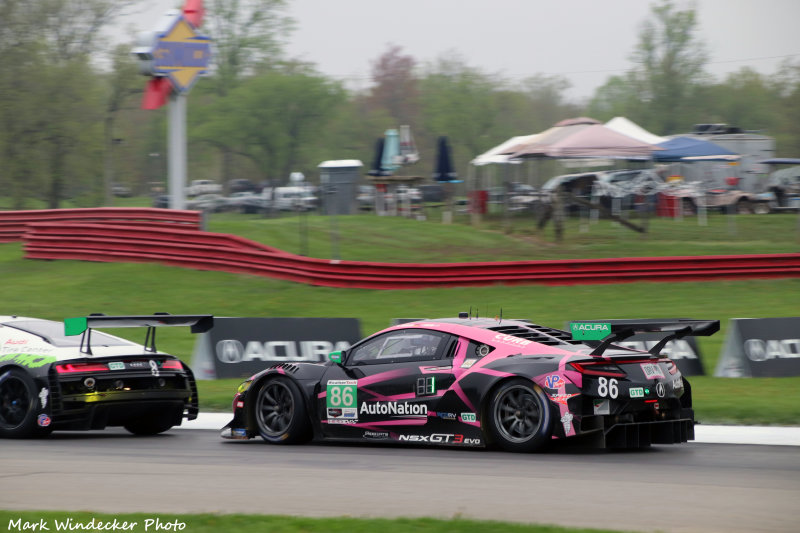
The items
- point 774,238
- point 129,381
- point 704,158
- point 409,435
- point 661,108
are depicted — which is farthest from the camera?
point 661,108

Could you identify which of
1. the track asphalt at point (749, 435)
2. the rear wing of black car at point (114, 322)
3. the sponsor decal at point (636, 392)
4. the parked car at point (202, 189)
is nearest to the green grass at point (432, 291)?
the track asphalt at point (749, 435)

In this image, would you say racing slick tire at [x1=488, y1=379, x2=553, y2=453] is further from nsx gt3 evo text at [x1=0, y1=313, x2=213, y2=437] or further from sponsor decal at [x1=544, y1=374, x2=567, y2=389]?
nsx gt3 evo text at [x1=0, y1=313, x2=213, y2=437]

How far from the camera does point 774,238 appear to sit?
90.1 ft

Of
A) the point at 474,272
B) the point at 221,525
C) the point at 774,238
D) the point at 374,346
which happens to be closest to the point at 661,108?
the point at 774,238

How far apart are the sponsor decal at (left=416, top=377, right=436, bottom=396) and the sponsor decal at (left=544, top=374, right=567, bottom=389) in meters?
1.12

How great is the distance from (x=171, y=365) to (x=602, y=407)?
175 inches

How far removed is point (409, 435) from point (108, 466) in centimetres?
253

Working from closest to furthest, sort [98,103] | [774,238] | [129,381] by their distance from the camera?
[129,381] → [774,238] → [98,103]

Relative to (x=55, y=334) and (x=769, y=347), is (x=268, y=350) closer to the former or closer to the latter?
(x=55, y=334)

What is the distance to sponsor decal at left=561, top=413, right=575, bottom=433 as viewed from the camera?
8.12 metres

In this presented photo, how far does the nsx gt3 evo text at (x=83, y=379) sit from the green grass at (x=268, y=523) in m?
3.76

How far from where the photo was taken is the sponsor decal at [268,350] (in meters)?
13.9

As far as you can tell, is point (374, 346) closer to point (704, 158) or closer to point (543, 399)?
point (543, 399)

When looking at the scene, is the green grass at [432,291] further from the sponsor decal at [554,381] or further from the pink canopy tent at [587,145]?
the sponsor decal at [554,381]
